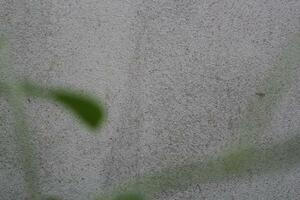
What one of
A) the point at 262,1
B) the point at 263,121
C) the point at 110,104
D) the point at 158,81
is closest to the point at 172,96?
the point at 158,81

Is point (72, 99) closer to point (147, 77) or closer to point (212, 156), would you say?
point (147, 77)

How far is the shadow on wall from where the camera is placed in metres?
1.44

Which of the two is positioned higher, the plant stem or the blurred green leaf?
the blurred green leaf

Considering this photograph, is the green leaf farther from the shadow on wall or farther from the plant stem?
the plant stem

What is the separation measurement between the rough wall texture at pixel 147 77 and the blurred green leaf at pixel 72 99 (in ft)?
0.10

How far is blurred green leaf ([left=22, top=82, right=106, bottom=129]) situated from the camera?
1479 mm

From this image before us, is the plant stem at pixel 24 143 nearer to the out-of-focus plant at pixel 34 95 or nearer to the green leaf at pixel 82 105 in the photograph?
the out-of-focus plant at pixel 34 95

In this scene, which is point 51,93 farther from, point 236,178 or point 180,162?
point 236,178

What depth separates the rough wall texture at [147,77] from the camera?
142 centimetres

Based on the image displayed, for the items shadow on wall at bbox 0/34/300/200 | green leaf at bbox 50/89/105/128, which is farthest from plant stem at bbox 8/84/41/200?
green leaf at bbox 50/89/105/128

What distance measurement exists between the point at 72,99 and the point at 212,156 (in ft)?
1.75

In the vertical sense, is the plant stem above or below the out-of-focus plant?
below

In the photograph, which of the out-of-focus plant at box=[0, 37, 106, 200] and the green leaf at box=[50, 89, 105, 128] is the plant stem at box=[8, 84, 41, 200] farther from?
the green leaf at box=[50, 89, 105, 128]

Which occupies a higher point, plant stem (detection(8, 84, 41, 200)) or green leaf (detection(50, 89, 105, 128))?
green leaf (detection(50, 89, 105, 128))
